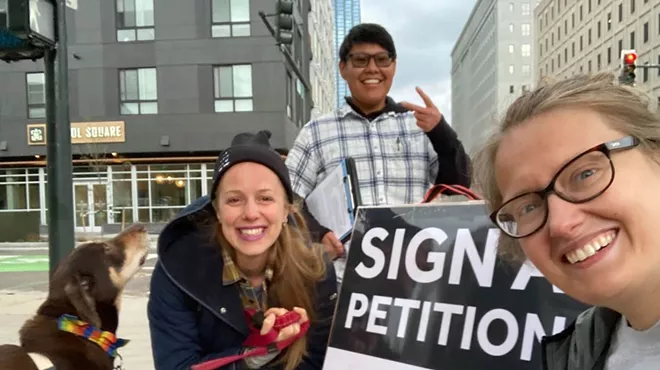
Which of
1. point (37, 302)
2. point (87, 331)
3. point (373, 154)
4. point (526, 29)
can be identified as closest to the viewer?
point (373, 154)

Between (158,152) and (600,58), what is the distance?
4843cm

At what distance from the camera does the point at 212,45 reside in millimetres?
22953

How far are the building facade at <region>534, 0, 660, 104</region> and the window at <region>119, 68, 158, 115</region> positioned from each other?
2001 centimetres

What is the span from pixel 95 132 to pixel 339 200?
75.7 ft

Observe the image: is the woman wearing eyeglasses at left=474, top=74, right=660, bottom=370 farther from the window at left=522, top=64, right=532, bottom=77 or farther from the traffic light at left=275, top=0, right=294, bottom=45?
the window at left=522, top=64, right=532, bottom=77

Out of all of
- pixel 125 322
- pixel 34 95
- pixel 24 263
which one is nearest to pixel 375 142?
pixel 125 322

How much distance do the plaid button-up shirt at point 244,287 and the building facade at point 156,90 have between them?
20.7 metres

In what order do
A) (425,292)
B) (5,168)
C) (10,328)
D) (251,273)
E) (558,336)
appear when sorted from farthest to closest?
(5,168) → (10,328) → (251,273) → (425,292) → (558,336)

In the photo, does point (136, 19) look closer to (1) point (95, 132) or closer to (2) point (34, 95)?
(1) point (95, 132)

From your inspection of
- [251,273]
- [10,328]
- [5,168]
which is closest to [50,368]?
[251,273]

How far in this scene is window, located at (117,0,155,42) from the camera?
2344 cm

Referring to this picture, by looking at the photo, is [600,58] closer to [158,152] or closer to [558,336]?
[158,152]

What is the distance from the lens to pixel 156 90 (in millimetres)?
23281

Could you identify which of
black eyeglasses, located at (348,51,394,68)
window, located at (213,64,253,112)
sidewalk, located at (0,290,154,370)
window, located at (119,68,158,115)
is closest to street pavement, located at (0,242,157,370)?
sidewalk, located at (0,290,154,370)
